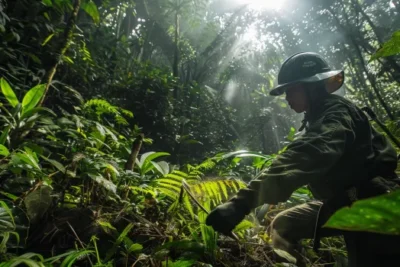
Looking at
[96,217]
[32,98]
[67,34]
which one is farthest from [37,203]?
[67,34]

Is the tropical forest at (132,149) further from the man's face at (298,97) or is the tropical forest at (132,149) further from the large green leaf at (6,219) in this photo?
the man's face at (298,97)

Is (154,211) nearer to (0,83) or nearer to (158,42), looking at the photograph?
(0,83)

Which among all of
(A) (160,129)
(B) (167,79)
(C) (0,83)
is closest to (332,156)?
(C) (0,83)

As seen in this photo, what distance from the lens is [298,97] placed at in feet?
7.57

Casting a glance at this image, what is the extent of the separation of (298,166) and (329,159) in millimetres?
188

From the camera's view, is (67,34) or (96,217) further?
(67,34)

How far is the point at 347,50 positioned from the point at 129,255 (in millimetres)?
7194

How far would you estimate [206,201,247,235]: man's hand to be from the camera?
→ 1.53 metres

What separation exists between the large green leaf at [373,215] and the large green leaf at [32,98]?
2.71 m

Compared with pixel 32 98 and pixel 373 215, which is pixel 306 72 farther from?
pixel 32 98

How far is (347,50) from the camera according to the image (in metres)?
7.14

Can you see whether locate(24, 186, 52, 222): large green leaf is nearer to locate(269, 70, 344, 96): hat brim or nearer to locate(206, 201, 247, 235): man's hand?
locate(206, 201, 247, 235): man's hand

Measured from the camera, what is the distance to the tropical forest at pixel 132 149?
1.76 meters

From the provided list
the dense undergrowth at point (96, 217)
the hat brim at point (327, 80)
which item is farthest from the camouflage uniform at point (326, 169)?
the dense undergrowth at point (96, 217)
